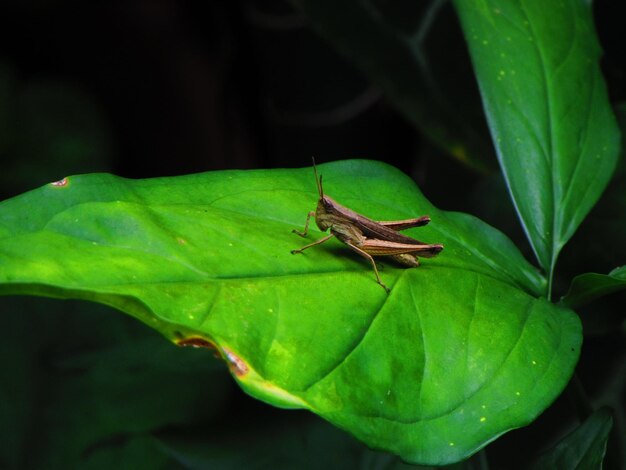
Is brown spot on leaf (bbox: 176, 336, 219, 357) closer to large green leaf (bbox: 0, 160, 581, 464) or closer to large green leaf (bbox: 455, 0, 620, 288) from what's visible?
large green leaf (bbox: 0, 160, 581, 464)

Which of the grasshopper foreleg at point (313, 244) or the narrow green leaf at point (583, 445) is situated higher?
the grasshopper foreleg at point (313, 244)

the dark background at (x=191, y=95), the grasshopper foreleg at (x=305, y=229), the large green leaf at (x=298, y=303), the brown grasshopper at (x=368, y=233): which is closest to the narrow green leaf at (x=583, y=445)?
the large green leaf at (x=298, y=303)

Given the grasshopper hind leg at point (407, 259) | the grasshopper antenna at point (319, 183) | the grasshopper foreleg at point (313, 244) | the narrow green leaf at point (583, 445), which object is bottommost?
the narrow green leaf at point (583, 445)

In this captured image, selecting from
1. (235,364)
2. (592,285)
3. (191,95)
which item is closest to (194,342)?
(235,364)

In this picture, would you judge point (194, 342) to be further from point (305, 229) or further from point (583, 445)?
point (583, 445)

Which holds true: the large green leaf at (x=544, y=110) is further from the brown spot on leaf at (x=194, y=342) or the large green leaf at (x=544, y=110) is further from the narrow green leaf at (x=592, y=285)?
the brown spot on leaf at (x=194, y=342)

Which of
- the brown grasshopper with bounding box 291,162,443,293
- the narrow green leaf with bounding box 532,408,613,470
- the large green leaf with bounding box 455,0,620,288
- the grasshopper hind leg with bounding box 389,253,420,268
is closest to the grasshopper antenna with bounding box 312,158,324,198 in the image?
the brown grasshopper with bounding box 291,162,443,293
